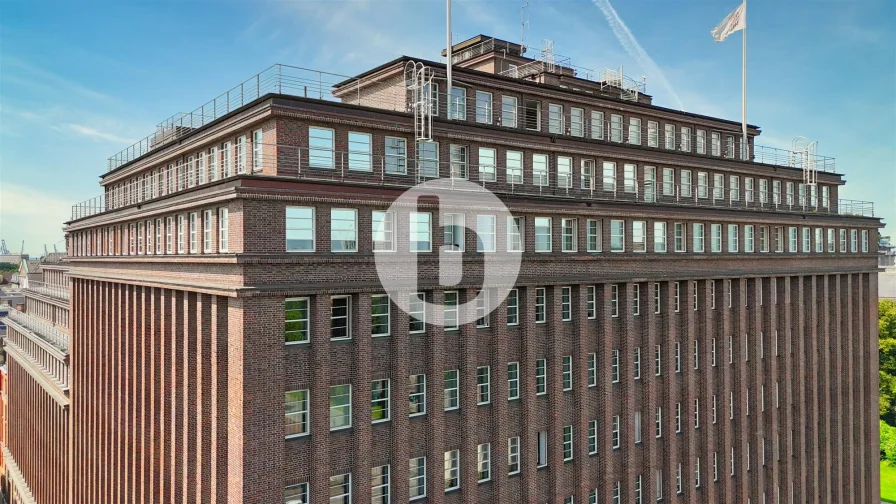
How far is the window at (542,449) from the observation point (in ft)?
109

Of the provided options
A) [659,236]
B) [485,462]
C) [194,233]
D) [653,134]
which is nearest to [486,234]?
[485,462]

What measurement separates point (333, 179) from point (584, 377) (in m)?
17.9

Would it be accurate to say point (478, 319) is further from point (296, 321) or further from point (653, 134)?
point (653, 134)

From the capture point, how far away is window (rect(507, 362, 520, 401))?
105 ft

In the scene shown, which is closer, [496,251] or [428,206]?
[428,206]

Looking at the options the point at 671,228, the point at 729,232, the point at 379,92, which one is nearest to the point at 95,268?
the point at 379,92

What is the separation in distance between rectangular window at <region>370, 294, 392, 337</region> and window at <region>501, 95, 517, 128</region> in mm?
13468

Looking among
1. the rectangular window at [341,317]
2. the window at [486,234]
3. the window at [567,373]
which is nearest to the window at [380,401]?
the rectangular window at [341,317]

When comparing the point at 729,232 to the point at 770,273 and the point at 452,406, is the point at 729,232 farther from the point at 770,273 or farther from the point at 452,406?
the point at 452,406


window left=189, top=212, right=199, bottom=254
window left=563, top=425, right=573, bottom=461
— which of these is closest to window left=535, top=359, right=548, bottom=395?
window left=563, top=425, right=573, bottom=461

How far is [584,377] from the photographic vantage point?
3462 cm

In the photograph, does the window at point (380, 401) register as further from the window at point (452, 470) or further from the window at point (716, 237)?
the window at point (716, 237)

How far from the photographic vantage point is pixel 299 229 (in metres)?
25.1

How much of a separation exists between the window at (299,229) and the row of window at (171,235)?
2.36 meters
